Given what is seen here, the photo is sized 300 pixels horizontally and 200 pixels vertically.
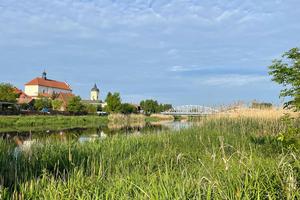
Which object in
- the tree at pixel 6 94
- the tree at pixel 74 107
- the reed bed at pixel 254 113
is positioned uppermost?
the tree at pixel 6 94

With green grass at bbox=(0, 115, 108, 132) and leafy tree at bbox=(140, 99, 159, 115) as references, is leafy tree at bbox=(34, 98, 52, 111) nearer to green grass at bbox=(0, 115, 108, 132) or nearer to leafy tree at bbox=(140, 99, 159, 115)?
green grass at bbox=(0, 115, 108, 132)

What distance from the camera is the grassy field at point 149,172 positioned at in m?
3.48

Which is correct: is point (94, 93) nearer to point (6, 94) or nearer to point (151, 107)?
point (151, 107)

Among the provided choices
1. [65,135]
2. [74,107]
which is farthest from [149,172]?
[74,107]

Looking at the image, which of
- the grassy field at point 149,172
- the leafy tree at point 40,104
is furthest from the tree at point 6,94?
the grassy field at point 149,172

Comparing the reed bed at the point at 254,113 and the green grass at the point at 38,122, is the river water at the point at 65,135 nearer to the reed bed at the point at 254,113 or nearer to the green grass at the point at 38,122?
the reed bed at the point at 254,113

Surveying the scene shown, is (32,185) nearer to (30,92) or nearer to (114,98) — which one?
(114,98)

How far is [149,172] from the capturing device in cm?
616

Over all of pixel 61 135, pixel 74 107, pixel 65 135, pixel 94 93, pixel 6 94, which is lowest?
pixel 65 135

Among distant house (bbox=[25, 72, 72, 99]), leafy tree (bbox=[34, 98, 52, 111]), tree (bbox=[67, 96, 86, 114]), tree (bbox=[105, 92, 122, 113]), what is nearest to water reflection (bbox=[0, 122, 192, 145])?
tree (bbox=[67, 96, 86, 114])

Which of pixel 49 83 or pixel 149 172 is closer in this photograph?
pixel 149 172

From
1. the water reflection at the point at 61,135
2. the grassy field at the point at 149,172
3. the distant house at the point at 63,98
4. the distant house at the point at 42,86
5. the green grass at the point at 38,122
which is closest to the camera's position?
the grassy field at the point at 149,172

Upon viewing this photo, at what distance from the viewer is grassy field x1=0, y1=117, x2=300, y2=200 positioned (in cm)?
348

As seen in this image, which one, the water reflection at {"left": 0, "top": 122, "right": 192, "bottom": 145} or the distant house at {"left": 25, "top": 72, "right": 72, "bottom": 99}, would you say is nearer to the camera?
the water reflection at {"left": 0, "top": 122, "right": 192, "bottom": 145}
